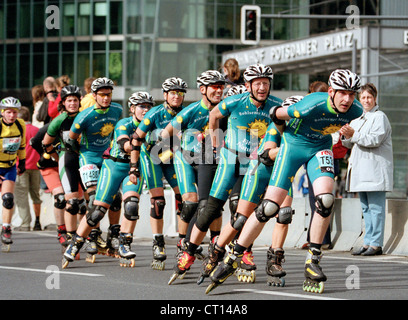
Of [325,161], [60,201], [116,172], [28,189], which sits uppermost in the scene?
[325,161]

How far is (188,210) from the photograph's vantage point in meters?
11.0

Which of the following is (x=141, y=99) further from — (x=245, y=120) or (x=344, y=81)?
(x=344, y=81)

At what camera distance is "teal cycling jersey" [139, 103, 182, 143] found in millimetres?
11531

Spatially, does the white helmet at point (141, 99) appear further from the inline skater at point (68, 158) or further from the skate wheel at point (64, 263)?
the skate wheel at point (64, 263)

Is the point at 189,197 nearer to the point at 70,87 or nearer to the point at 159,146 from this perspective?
the point at 159,146

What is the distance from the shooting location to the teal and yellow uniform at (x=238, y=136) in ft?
32.3

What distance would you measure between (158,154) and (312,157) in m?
3.17

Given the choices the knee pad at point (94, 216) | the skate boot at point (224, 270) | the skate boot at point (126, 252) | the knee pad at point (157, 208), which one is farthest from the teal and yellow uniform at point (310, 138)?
the knee pad at point (94, 216)

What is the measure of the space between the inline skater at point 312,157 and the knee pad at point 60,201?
17.9 ft

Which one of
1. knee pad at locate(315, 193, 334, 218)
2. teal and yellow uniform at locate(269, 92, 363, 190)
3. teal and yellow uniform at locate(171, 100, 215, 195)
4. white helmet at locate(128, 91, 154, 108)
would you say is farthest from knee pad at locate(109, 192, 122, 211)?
knee pad at locate(315, 193, 334, 218)

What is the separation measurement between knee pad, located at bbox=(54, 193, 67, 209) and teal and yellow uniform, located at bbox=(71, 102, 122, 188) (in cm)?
132

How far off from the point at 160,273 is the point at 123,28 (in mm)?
48263

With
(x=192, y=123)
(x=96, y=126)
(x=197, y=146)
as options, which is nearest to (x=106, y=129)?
(x=96, y=126)
